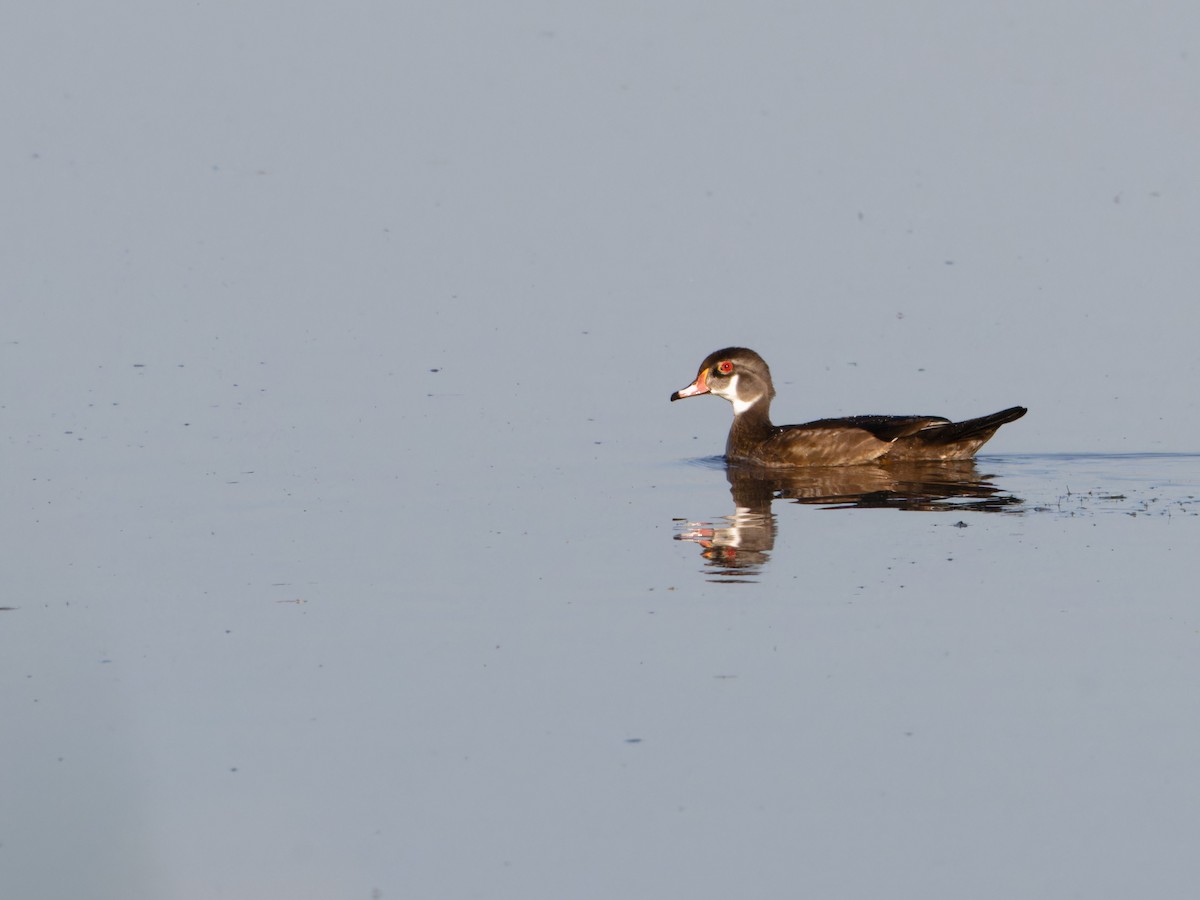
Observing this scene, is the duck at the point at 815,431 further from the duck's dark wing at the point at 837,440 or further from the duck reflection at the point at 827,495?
the duck reflection at the point at 827,495

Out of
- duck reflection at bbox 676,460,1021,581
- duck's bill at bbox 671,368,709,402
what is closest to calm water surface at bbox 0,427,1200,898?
duck reflection at bbox 676,460,1021,581

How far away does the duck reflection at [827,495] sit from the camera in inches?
521

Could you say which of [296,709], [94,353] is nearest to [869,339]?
[94,353]

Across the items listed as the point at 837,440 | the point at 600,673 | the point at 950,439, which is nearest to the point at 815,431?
the point at 837,440

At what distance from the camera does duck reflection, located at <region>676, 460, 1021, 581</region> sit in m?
13.2

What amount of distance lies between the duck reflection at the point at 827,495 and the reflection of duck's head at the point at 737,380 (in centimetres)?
104

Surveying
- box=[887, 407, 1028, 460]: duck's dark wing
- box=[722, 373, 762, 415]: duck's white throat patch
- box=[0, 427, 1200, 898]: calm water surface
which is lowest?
box=[0, 427, 1200, 898]: calm water surface

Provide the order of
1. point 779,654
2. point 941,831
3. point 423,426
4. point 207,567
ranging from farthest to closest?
point 423,426, point 207,567, point 779,654, point 941,831

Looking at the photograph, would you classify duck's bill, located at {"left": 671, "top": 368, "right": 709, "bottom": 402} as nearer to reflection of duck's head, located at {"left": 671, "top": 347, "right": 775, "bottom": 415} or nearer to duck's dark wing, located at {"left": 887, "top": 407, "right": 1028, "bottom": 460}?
reflection of duck's head, located at {"left": 671, "top": 347, "right": 775, "bottom": 415}

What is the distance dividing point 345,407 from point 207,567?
16.9ft

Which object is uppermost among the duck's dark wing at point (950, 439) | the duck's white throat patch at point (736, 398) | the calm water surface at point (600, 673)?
the duck's white throat patch at point (736, 398)

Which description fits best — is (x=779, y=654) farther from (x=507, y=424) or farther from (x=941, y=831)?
(x=507, y=424)

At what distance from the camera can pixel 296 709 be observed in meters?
9.55

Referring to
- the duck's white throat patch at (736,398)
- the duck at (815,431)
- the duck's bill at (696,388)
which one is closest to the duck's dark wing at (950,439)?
the duck at (815,431)
